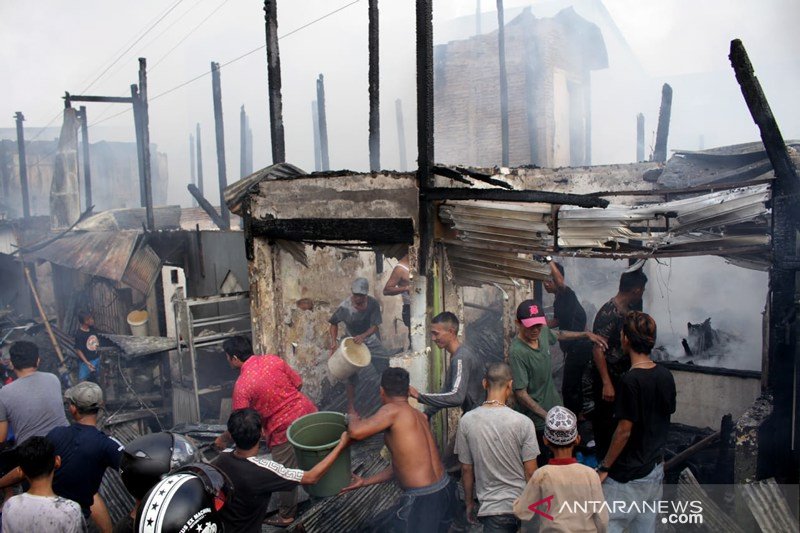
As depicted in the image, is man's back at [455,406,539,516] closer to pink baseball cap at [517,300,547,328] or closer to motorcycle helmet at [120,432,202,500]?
pink baseball cap at [517,300,547,328]

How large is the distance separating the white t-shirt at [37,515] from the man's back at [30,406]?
67.0 inches

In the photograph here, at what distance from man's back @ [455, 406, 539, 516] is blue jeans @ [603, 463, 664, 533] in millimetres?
681

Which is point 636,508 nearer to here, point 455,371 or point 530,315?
point 530,315

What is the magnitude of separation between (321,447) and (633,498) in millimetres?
2404

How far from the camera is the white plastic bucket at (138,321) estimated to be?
44.0 ft

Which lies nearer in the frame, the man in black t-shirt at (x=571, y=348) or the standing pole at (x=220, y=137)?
the man in black t-shirt at (x=571, y=348)

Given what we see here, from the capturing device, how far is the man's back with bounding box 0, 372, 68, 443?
498 cm

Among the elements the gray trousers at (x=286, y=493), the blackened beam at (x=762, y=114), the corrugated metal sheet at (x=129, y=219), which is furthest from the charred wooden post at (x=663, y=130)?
the corrugated metal sheet at (x=129, y=219)

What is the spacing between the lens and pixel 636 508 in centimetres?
414

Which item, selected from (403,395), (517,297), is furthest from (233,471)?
(517,297)

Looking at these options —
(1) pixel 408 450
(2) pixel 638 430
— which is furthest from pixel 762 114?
(1) pixel 408 450

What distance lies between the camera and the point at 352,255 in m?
10.5

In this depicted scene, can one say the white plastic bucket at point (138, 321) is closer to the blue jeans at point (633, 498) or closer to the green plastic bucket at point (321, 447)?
the green plastic bucket at point (321, 447)

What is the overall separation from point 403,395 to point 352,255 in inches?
241
